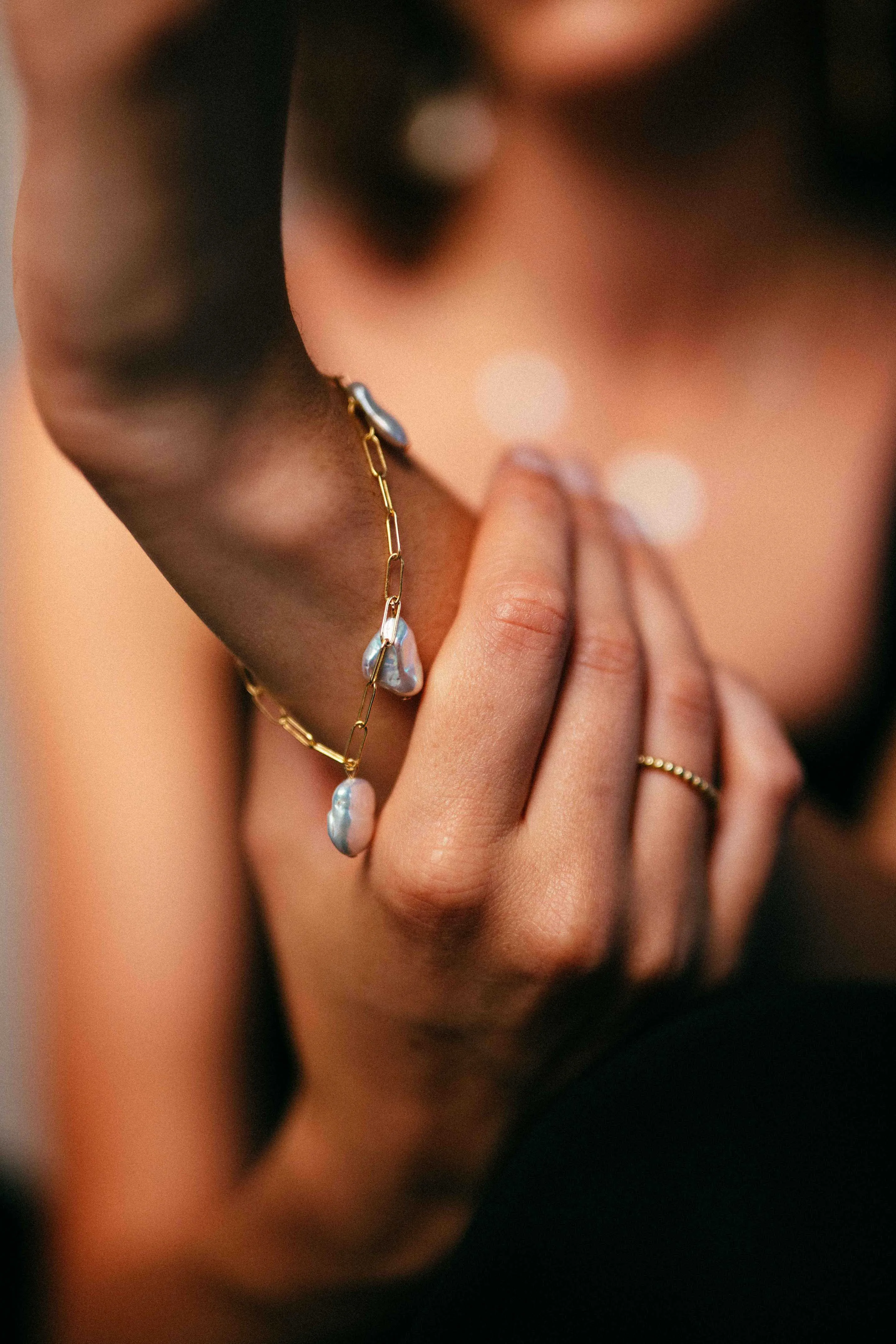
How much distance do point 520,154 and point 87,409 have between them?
674 mm

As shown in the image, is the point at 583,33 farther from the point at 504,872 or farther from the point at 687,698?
the point at 504,872

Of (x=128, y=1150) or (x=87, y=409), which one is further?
(x=128, y=1150)

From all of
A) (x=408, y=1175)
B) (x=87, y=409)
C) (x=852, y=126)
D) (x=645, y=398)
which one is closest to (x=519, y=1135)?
(x=408, y=1175)

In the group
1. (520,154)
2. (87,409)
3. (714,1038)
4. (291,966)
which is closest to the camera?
(87,409)

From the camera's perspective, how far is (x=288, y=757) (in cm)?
49

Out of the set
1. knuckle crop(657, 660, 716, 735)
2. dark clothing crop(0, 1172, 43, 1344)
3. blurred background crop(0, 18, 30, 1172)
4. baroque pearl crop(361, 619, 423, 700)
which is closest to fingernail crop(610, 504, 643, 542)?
knuckle crop(657, 660, 716, 735)

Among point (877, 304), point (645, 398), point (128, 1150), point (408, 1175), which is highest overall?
point (877, 304)

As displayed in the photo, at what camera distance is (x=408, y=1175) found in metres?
0.52

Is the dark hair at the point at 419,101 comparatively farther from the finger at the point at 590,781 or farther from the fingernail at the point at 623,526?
the finger at the point at 590,781

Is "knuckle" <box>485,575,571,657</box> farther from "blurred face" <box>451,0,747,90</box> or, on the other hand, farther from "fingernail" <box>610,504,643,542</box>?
"blurred face" <box>451,0,747,90</box>

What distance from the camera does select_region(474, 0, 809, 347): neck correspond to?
2.45ft

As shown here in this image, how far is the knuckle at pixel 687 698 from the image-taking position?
0.47m

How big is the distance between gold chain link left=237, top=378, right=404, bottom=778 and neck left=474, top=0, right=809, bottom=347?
1.76ft

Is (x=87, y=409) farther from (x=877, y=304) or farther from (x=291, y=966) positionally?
(x=877, y=304)
